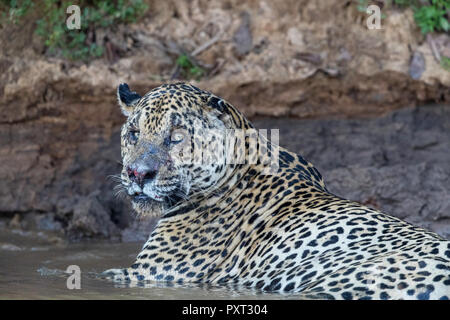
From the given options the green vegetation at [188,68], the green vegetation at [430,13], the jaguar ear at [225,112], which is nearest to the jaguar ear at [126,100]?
the jaguar ear at [225,112]

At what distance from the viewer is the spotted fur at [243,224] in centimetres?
525

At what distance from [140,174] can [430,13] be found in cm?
592

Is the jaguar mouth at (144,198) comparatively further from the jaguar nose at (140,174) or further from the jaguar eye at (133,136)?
the jaguar eye at (133,136)

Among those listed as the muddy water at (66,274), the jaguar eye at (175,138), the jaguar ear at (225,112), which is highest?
the jaguar ear at (225,112)

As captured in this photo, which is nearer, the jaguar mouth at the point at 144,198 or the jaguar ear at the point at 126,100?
the jaguar mouth at the point at 144,198

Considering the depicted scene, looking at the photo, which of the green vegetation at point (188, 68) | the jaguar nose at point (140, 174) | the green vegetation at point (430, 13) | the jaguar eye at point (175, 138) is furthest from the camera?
the green vegetation at point (188, 68)

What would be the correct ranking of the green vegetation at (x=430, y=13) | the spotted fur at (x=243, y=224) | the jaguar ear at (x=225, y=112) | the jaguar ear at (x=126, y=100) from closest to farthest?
the spotted fur at (x=243, y=224)
the jaguar ear at (x=225, y=112)
the jaguar ear at (x=126, y=100)
the green vegetation at (x=430, y=13)

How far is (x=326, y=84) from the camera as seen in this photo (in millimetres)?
10430

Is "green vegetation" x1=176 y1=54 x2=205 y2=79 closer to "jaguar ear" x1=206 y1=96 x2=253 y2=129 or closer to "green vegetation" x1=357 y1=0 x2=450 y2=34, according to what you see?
"green vegetation" x1=357 y1=0 x2=450 y2=34

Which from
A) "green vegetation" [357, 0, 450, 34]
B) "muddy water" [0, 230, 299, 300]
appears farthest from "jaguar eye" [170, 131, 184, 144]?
"green vegetation" [357, 0, 450, 34]

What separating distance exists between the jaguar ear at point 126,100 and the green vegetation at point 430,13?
15.2 feet

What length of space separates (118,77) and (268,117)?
2166 mm

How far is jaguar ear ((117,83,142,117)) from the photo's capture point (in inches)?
269
